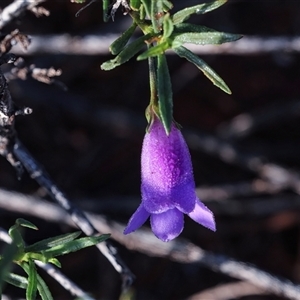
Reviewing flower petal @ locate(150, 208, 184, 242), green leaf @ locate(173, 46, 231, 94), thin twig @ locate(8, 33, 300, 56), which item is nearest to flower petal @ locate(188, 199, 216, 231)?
flower petal @ locate(150, 208, 184, 242)

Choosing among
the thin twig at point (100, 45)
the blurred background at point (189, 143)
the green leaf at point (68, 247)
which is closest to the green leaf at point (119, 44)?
the green leaf at point (68, 247)

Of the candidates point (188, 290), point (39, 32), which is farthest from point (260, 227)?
point (39, 32)

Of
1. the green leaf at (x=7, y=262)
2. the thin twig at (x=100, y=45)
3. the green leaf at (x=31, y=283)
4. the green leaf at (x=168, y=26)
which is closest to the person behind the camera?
the green leaf at (x=7, y=262)

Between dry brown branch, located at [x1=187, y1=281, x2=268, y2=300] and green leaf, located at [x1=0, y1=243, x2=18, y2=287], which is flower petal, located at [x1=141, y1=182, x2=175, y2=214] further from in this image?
dry brown branch, located at [x1=187, y1=281, x2=268, y2=300]

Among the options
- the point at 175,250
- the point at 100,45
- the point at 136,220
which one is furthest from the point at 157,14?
the point at 175,250

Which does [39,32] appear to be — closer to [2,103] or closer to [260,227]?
[260,227]

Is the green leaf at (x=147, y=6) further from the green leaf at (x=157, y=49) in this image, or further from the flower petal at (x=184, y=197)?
the flower petal at (x=184, y=197)

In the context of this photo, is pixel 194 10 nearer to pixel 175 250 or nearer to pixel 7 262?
pixel 7 262
